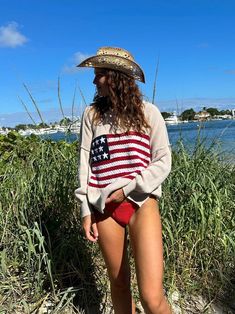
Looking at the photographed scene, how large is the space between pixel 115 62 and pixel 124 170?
1.98 feet

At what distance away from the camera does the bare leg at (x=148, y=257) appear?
101 inches

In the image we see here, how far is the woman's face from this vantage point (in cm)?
268

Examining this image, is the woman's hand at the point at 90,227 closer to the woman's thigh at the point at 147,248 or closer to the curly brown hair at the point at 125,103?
the woman's thigh at the point at 147,248

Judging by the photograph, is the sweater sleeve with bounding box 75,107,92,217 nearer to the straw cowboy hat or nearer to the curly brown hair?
the curly brown hair

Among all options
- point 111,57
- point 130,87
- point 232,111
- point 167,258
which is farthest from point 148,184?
point 232,111

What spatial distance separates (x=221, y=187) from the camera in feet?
13.1

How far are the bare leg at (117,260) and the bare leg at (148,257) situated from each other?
3.5 inches

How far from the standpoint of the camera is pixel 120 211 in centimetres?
264

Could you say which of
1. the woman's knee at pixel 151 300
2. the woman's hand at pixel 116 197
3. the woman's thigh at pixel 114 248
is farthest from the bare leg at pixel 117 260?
the woman's knee at pixel 151 300

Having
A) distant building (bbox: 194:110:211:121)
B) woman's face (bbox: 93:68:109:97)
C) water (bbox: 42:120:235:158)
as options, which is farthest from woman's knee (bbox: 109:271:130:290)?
distant building (bbox: 194:110:211:121)

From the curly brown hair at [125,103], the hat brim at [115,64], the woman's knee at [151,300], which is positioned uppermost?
the hat brim at [115,64]

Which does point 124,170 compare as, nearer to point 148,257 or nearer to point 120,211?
point 120,211

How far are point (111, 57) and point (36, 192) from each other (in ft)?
4.97

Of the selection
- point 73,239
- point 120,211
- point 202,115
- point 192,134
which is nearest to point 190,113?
point 202,115
